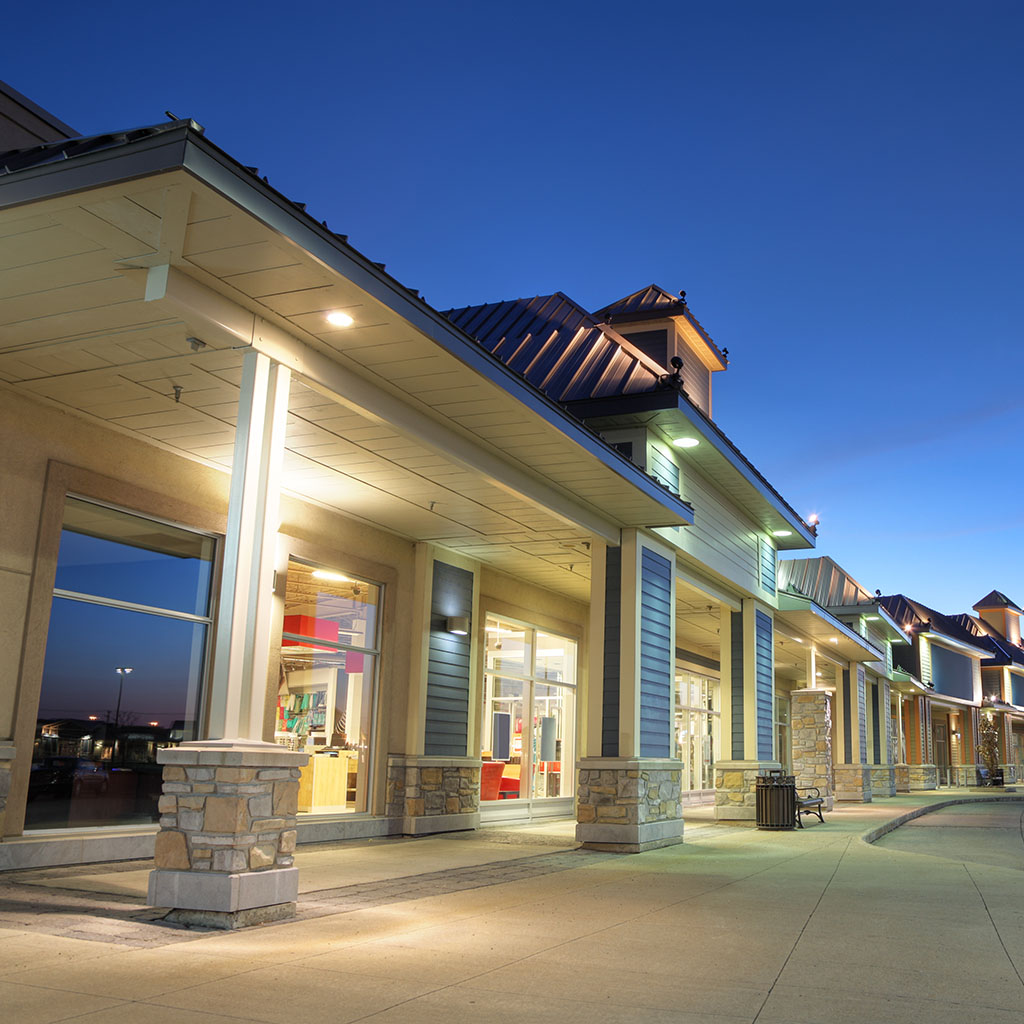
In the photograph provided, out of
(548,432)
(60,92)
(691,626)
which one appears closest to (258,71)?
(60,92)

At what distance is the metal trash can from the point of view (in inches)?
643

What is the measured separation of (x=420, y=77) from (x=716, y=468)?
74542mm

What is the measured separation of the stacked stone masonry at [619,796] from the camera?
1248 cm

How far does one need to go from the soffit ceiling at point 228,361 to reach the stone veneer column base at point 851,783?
1807cm

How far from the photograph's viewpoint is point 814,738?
76.7 ft

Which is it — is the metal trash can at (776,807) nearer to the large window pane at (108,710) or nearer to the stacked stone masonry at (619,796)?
the stacked stone masonry at (619,796)

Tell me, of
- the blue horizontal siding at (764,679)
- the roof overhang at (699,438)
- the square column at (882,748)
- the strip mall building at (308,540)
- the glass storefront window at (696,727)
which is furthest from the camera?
the square column at (882,748)

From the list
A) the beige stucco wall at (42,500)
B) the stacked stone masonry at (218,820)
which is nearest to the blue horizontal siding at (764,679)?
the beige stucco wall at (42,500)

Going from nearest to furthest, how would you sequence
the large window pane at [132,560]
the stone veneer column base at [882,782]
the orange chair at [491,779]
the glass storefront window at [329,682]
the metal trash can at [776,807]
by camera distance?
the large window pane at [132,560], the glass storefront window at [329,682], the orange chair at [491,779], the metal trash can at [776,807], the stone veneer column base at [882,782]

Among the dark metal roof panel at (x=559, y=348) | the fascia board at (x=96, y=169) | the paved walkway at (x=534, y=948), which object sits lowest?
the paved walkway at (x=534, y=948)

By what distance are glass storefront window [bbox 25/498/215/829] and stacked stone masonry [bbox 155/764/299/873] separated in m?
2.93

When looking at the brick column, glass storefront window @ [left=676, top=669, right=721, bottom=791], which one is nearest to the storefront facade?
the brick column

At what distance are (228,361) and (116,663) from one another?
3593 mm

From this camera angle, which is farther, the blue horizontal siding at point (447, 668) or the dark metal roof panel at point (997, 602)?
the dark metal roof panel at point (997, 602)
